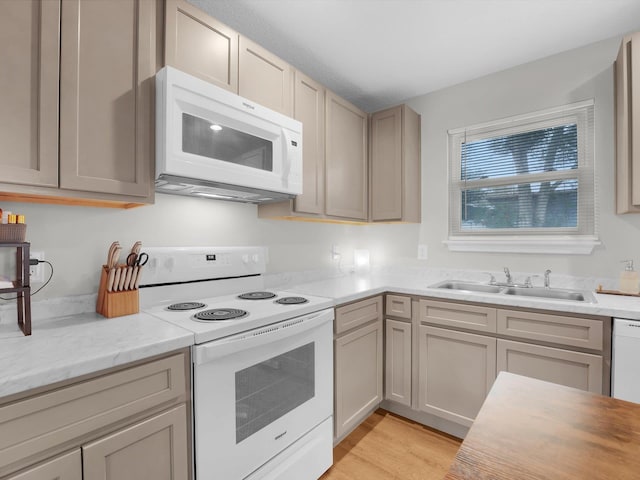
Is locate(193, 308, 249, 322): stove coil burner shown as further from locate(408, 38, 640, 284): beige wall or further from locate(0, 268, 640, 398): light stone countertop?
locate(408, 38, 640, 284): beige wall

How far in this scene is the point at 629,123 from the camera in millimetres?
1798

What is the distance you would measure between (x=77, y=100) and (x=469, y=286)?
253 cm

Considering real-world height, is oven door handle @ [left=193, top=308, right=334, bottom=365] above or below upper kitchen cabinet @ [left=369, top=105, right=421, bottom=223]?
below

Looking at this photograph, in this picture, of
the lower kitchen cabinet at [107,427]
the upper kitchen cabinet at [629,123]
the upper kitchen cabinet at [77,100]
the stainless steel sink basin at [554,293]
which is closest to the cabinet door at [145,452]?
the lower kitchen cabinet at [107,427]

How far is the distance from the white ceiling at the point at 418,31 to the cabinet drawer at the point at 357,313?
65.7 inches

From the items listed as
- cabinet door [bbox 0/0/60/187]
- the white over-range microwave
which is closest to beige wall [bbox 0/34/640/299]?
the white over-range microwave

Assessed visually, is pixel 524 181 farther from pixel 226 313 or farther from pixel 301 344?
pixel 226 313

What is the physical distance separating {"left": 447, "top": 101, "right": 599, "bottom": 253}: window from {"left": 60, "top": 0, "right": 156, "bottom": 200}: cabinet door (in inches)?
89.0

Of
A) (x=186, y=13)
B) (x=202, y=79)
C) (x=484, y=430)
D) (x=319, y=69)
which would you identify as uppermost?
(x=319, y=69)

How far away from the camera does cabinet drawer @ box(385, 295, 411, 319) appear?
86.7 inches

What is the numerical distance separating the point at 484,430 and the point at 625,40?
234 cm

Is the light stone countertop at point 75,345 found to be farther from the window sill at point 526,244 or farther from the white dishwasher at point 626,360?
the window sill at point 526,244

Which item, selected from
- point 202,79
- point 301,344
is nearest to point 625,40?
point 202,79

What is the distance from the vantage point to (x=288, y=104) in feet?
6.44
